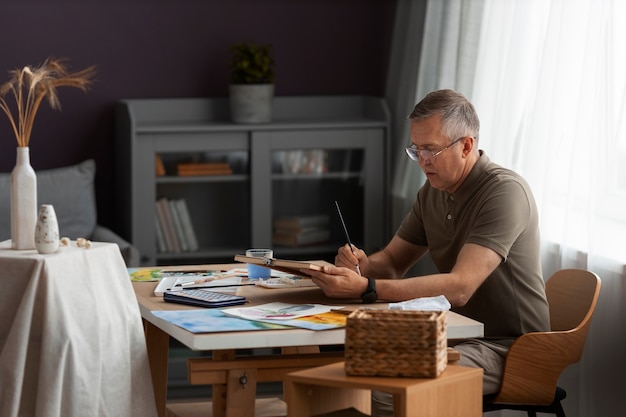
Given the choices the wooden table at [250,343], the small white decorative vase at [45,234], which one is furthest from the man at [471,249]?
the small white decorative vase at [45,234]

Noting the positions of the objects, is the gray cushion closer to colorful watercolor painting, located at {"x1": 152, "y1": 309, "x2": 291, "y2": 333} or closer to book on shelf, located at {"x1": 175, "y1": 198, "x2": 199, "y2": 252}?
book on shelf, located at {"x1": 175, "y1": 198, "x2": 199, "y2": 252}

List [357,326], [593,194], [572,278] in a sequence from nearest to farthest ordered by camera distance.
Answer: [357,326], [572,278], [593,194]

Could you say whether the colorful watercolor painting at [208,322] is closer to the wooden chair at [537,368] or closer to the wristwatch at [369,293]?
the wristwatch at [369,293]

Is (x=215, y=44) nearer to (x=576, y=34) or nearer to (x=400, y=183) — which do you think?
(x=400, y=183)

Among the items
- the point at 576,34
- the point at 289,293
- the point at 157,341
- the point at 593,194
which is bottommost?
the point at 157,341

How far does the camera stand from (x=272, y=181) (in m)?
4.79

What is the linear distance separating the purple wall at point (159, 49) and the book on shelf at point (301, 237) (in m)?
0.81

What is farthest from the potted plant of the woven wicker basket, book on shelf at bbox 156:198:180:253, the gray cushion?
the woven wicker basket

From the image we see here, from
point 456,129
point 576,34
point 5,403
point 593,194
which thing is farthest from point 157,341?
point 576,34

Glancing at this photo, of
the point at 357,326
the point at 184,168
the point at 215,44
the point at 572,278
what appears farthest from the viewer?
the point at 215,44

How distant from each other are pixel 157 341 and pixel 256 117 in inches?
74.0

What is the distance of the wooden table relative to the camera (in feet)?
7.68

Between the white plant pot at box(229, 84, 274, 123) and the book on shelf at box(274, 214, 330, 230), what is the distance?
47 centimetres

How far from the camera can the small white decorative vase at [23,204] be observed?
2.49 meters
